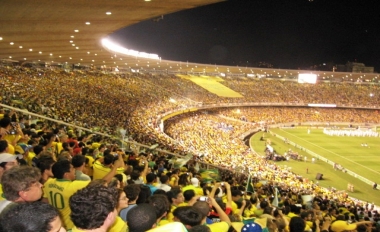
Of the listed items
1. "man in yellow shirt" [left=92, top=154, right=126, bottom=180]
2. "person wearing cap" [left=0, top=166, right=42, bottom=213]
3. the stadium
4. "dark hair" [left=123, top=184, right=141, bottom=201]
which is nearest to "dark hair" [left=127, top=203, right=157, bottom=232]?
"person wearing cap" [left=0, top=166, right=42, bottom=213]

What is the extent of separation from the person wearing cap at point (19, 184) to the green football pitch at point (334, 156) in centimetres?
2710

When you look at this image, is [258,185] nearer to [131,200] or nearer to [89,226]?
[131,200]

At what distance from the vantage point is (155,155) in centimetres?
1497

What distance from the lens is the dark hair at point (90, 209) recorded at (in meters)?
2.70

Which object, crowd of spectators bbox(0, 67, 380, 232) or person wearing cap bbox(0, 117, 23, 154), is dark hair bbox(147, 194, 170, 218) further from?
person wearing cap bbox(0, 117, 23, 154)

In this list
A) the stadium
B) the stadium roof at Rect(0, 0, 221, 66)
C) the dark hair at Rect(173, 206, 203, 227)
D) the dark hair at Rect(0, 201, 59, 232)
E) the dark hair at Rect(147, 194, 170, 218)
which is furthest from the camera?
the stadium roof at Rect(0, 0, 221, 66)

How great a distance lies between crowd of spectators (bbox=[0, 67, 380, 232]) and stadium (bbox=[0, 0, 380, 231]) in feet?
0.46

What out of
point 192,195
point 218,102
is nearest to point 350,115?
point 218,102

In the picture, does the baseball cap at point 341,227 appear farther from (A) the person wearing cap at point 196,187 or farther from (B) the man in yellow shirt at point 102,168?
(B) the man in yellow shirt at point 102,168

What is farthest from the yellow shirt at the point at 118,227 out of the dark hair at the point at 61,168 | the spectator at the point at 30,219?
the dark hair at the point at 61,168

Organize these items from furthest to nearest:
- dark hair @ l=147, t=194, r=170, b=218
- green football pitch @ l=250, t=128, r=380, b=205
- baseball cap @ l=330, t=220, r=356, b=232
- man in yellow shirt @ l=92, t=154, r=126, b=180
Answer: green football pitch @ l=250, t=128, r=380, b=205
baseball cap @ l=330, t=220, r=356, b=232
man in yellow shirt @ l=92, t=154, r=126, b=180
dark hair @ l=147, t=194, r=170, b=218

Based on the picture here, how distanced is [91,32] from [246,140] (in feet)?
99.5

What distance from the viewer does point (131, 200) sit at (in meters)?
4.51

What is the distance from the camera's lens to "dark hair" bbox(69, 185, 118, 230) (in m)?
2.70
